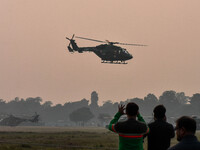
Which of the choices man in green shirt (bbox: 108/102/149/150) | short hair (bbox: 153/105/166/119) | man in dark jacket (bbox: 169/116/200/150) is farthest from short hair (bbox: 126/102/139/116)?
man in dark jacket (bbox: 169/116/200/150)

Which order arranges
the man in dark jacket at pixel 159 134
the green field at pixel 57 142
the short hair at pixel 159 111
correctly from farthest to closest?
the green field at pixel 57 142, the man in dark jacket at pixel 159 134, the short hair at pixel 159 111

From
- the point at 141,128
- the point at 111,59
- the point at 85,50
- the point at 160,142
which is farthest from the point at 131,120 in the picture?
the point at 85,50

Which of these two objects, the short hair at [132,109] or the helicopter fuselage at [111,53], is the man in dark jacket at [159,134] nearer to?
the short hair at [132,109]

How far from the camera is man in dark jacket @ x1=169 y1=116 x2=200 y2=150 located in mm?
6460

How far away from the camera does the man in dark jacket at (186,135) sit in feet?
21.2

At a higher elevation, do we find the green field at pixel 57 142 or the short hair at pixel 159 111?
the short hair at pixel 159 111

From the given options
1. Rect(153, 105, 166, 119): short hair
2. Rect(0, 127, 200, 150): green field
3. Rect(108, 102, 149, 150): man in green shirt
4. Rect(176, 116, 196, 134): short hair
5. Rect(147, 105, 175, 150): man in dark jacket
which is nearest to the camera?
Rect(176, 116, 196, 134): short hair

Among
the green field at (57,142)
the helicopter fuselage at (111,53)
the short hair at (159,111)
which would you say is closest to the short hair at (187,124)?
the short hair at (159,111)

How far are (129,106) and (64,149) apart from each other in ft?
85.1

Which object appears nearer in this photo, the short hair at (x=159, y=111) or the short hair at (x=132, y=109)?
the short hair at (x=132, y=109)

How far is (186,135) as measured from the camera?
21.6ft

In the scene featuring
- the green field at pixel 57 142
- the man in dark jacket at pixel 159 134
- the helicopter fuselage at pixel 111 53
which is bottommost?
the green field at pixel 57 142

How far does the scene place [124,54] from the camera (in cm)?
6975

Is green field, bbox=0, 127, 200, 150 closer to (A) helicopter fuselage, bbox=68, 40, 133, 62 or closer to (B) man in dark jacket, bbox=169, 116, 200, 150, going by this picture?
(A) helicopter fuselage, bbox=68, 40, 133, 62
